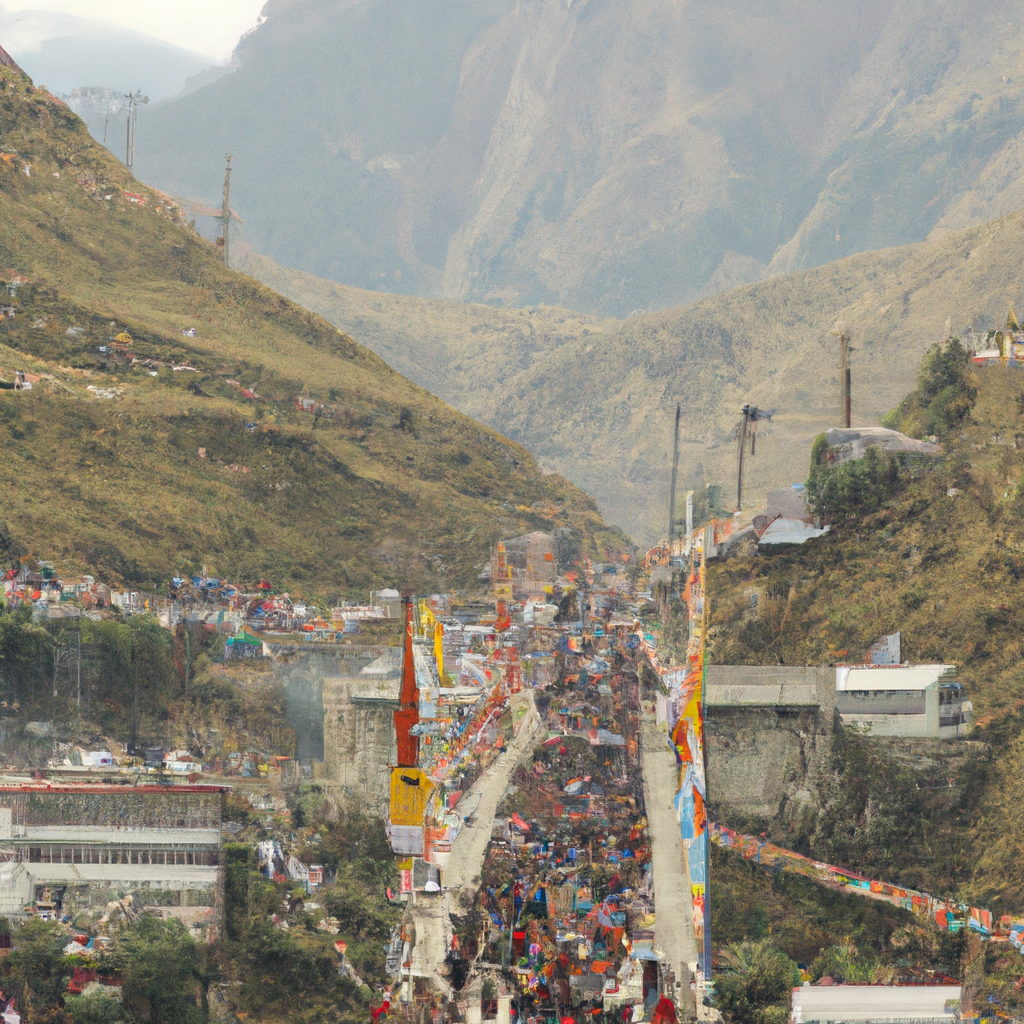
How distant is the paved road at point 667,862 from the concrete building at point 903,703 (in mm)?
3166

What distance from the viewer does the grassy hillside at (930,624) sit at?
24.9 m

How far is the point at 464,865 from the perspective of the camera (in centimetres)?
2455

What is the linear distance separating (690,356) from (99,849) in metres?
40.0

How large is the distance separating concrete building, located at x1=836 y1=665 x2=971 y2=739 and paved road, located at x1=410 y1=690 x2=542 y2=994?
552 cm

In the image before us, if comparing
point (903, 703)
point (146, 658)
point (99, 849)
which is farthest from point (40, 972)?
point (903, 703)

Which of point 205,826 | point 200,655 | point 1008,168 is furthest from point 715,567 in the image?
point 1008,168

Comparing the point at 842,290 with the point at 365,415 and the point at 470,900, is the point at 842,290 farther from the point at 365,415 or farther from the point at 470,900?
the point at 470,900

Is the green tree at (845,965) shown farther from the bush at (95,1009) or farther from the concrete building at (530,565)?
the concrete building at (530,565)

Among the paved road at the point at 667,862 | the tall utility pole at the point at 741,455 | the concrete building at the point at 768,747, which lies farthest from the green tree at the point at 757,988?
the tall utility pole at the point at 741,455

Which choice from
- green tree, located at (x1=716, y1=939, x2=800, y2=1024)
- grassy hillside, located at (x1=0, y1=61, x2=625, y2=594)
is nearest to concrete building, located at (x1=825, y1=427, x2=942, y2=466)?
grassy hillside, located at (x1=0, y1=61, x2=625, y2=594)

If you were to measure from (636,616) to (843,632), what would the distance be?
4.73 metres

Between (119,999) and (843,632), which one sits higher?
(843,632)

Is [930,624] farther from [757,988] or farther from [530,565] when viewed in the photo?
[530,565]

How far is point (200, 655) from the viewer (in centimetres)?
2827
